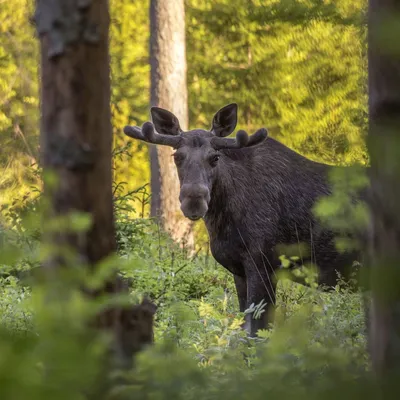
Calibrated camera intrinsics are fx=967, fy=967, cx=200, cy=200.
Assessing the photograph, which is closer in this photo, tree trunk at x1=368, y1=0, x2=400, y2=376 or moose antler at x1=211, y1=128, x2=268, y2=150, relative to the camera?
tree trunk at x1=368, y1=0, x2=400, y2=376

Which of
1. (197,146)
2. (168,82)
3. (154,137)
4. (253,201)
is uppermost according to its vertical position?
(168,82)

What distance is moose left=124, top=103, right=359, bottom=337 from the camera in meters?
8.58

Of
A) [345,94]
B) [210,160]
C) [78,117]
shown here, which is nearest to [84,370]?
[78,117]

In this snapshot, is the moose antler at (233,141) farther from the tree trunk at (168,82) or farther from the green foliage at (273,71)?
the green foliage at (273,71)

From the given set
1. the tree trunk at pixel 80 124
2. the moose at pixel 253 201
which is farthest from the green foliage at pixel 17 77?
the tree trunk at pixel 80 124

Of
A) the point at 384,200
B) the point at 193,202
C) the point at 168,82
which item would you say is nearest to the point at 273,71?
the point at 168,82

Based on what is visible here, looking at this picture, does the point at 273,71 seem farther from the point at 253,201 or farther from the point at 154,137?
the point at 253,201

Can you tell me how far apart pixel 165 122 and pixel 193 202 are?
1.40m

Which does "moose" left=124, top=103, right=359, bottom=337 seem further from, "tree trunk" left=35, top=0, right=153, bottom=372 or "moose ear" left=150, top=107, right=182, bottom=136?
"tree trunk" left=35, top=0, right=153, bottom=372

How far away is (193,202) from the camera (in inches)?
323

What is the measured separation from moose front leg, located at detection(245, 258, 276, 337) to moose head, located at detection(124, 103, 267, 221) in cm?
69

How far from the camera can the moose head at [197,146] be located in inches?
324

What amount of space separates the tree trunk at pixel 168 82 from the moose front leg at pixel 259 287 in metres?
8.20

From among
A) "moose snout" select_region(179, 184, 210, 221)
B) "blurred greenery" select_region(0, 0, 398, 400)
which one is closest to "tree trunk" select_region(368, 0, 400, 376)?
"blurred greenery" select_region(0, 0, 398, 400)
